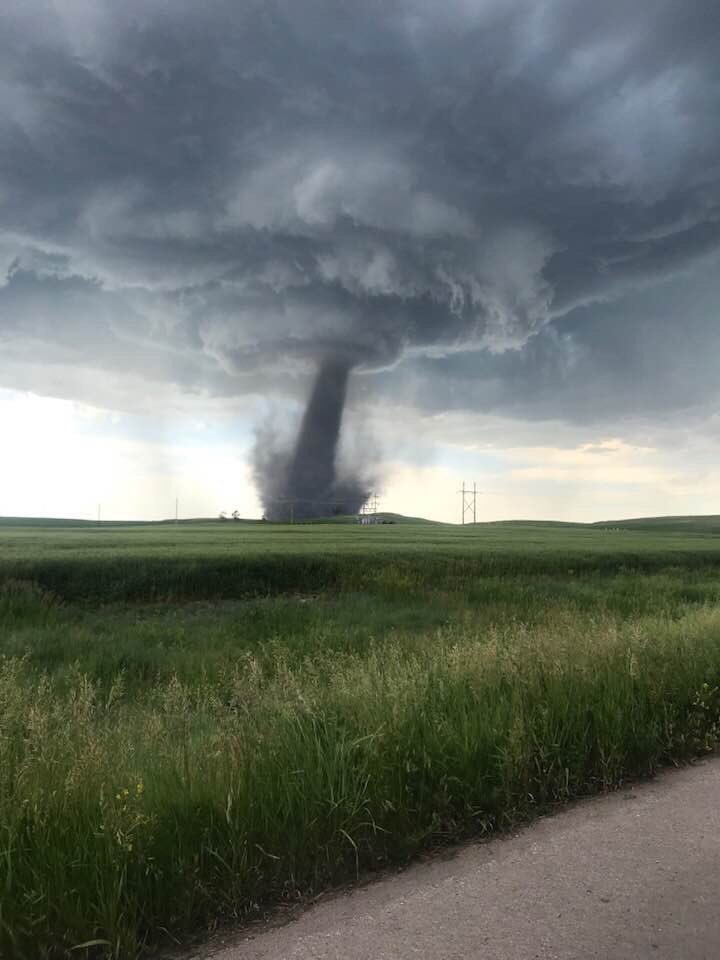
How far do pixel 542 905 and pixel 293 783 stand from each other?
161 centimetres

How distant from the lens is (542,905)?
3.24 metres

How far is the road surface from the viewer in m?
2.93

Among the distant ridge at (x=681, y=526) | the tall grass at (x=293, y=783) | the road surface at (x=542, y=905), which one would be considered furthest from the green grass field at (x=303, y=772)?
the distant ridge at (x=681, y=526)

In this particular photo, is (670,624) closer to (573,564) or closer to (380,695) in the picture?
(380,695)

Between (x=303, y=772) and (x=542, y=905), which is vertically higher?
(x=303, y=772)

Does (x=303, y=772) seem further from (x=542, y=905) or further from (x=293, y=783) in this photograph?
(x=542, y=905)

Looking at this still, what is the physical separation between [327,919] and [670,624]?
310 inches

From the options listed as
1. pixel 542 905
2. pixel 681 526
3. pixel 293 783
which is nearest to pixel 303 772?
pixel 293 783

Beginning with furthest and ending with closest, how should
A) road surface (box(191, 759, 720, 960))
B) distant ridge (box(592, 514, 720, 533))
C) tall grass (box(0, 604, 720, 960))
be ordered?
distant ridge (box(592, 514, 720, 533))
tall grass (box(0, 604, 720, 960))
road surface (box(191, 759, 720, 960))

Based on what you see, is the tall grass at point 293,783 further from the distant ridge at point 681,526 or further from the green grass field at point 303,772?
the distant ridge at point 681,526

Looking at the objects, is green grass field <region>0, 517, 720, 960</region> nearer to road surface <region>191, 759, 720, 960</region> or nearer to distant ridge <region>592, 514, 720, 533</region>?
road surface <region>191, 759, 720, 960</region>

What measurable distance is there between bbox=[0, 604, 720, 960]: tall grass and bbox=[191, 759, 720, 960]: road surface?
0.34 metres

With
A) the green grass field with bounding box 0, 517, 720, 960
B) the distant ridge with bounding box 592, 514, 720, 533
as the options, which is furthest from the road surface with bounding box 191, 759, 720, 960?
the distant ridge with bounding box 592, 514, 720, 533

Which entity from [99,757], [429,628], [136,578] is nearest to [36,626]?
[136,578]
